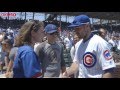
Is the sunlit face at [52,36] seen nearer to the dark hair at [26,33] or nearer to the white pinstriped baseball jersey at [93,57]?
the white pinstriped baseball jersey at [93,57]

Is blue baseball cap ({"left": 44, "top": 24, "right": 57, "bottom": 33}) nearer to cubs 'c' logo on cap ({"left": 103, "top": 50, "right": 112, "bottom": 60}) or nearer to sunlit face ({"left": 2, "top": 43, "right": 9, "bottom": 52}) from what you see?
sunlit face ({"left": 2, "top": 43, "right": 9, "bottom": 52})

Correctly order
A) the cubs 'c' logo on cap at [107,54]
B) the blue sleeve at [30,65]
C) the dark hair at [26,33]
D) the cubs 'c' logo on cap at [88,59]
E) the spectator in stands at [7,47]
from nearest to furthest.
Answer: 1. the blue sleeve at [30,65]
2. the dark hair at [26,33]
3. the cubs 'c' logo on cap at [107,54]
4. the cubs 'c' logo on cap at [88,59]
5. the spectator in stands at [7,47]

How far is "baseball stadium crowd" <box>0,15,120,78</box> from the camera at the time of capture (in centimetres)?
210

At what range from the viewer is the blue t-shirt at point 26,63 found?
2.02 meters

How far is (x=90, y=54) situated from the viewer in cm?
286

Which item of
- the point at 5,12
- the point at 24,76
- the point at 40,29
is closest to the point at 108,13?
the point at 5,12

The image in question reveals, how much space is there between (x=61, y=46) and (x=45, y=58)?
0.95ft

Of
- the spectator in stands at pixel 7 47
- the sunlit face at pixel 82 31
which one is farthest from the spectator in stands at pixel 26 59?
the spectator in stands at pixel 7 47

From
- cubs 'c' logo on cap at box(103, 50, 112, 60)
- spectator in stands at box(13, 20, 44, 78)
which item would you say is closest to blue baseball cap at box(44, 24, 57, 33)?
cubs 'c' logo on cap at box(103, 50, 112, 60)

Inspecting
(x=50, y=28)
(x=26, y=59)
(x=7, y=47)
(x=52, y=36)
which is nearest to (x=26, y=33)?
(x=26, y=59)

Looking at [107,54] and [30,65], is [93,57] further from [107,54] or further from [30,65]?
[30,65]

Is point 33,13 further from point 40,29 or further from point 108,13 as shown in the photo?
point 40,29
